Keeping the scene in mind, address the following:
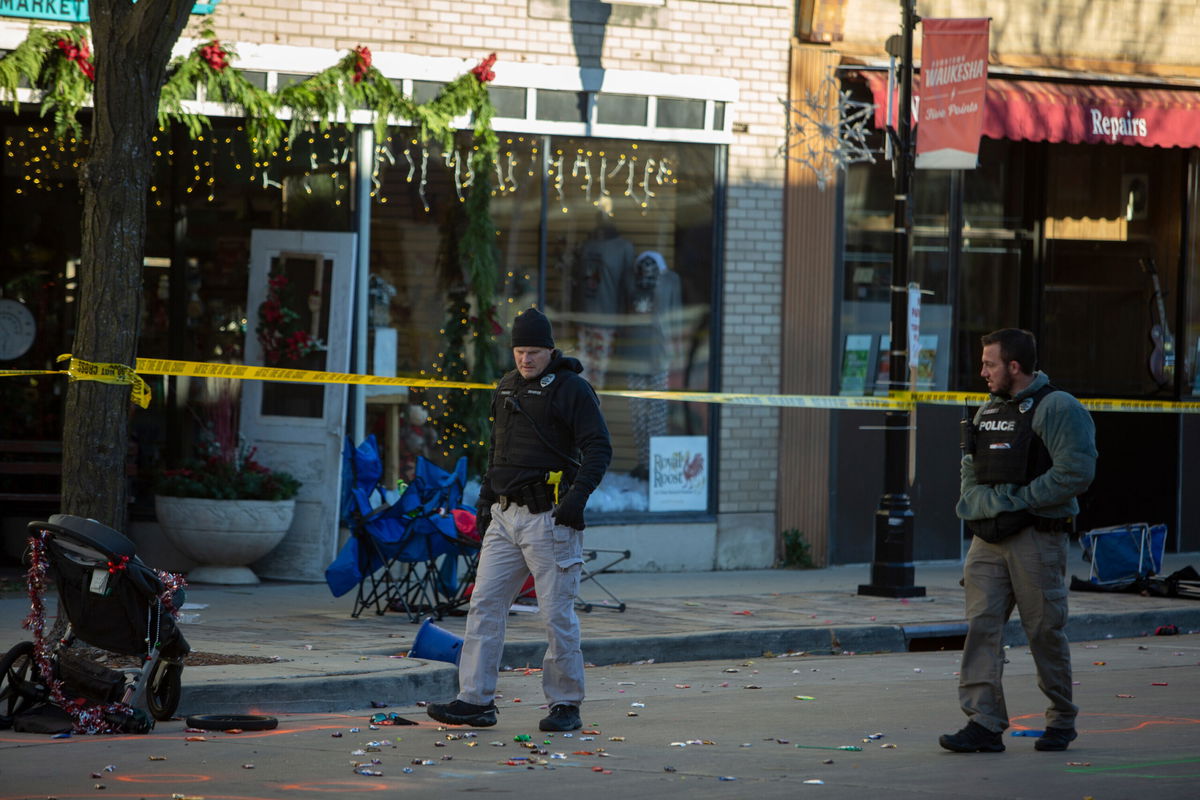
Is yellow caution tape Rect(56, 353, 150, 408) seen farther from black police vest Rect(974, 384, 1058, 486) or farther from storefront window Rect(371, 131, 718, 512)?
storefront window Rect(371, 131, 718, 512)

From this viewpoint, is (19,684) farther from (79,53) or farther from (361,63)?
(361,63)

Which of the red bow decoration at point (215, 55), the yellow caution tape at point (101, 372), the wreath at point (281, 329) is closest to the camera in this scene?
the yellow caution tape at point (101, 372)

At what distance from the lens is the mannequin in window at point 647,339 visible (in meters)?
15.1

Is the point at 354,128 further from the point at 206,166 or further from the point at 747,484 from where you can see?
the point at 747,484

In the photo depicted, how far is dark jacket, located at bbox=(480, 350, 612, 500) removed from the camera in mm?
8266

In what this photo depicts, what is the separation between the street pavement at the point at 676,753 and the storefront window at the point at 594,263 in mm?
4923

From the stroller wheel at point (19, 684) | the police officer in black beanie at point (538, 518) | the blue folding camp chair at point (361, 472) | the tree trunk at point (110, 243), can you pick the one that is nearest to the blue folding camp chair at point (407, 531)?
the blue folding camp chair at point (361, 472)

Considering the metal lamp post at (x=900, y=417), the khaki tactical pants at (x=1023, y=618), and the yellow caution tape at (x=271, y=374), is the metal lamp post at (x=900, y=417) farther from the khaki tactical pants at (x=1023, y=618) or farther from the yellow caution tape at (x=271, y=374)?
the khaki tactical pants at (x=1023, y=618)

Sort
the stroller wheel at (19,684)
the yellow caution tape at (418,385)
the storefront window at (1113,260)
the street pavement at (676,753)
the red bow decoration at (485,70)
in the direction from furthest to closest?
the storefront window at (1113,260) → the red bow decoration at (485,70) → the yellow caution tape at (418,385) → the stroller wheel at (19,684) → the street pavement at (676,753)

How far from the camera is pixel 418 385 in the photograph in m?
13.1

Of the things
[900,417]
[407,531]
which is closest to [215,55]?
[407,531]

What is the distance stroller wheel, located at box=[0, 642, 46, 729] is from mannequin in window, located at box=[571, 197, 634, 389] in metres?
7.48

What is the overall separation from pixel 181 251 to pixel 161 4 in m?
5.02

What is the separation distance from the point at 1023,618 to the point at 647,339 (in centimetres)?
768
